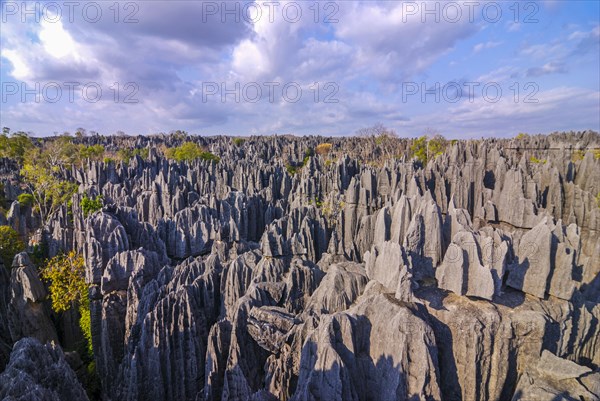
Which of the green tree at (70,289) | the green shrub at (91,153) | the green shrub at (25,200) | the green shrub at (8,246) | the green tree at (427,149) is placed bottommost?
the green tree at (70,289)

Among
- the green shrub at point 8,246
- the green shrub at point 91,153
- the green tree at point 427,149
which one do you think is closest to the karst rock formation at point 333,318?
the green shrub at point 8,246

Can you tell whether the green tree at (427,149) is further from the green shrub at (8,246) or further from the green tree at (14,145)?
the green tree at (14,145)

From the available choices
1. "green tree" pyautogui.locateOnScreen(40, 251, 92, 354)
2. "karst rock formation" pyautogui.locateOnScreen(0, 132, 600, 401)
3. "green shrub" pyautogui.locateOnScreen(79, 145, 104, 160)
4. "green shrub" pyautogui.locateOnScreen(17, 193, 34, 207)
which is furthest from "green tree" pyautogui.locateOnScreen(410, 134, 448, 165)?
"green shrub" pyautogui.locateOnScreen(79, 145, 104, 160)

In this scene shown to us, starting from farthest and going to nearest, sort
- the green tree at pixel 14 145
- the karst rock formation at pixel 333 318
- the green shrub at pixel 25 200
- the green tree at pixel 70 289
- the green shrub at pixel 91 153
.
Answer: the green shrub at pixel 91 153, the green tree at pixel 14 145, the green shrub at pixel 25 200, the green tree at pixel 70 289, the karst rock formation at pixel 333 318

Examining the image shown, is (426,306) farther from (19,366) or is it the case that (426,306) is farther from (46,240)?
(46,240)

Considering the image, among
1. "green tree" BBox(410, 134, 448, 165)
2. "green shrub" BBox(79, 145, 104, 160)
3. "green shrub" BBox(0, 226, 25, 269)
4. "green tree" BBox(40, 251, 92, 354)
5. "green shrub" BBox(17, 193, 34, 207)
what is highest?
"green shrub" BBox(79, 145, 104, 160)

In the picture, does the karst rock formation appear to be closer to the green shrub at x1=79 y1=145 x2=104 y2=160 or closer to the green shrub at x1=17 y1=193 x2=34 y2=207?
the green shrub at x1=17 y1=193 x2=34 y2=207

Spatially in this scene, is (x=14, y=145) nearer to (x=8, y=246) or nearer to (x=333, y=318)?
(x=8, y=246)

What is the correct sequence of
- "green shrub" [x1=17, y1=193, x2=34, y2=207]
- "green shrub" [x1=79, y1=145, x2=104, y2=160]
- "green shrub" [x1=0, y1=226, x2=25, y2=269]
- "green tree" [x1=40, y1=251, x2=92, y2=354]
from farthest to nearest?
"green shrub" [x1=79, y1=145, x2=104, y2=160], "green shrub" [x1=17, y1=193, x2=34, y2=207], "green shrub" [x1=0, y1=226, x2=25, y2=269], "green tree" [x1=40, y1=251, x2=92, y2=354]
